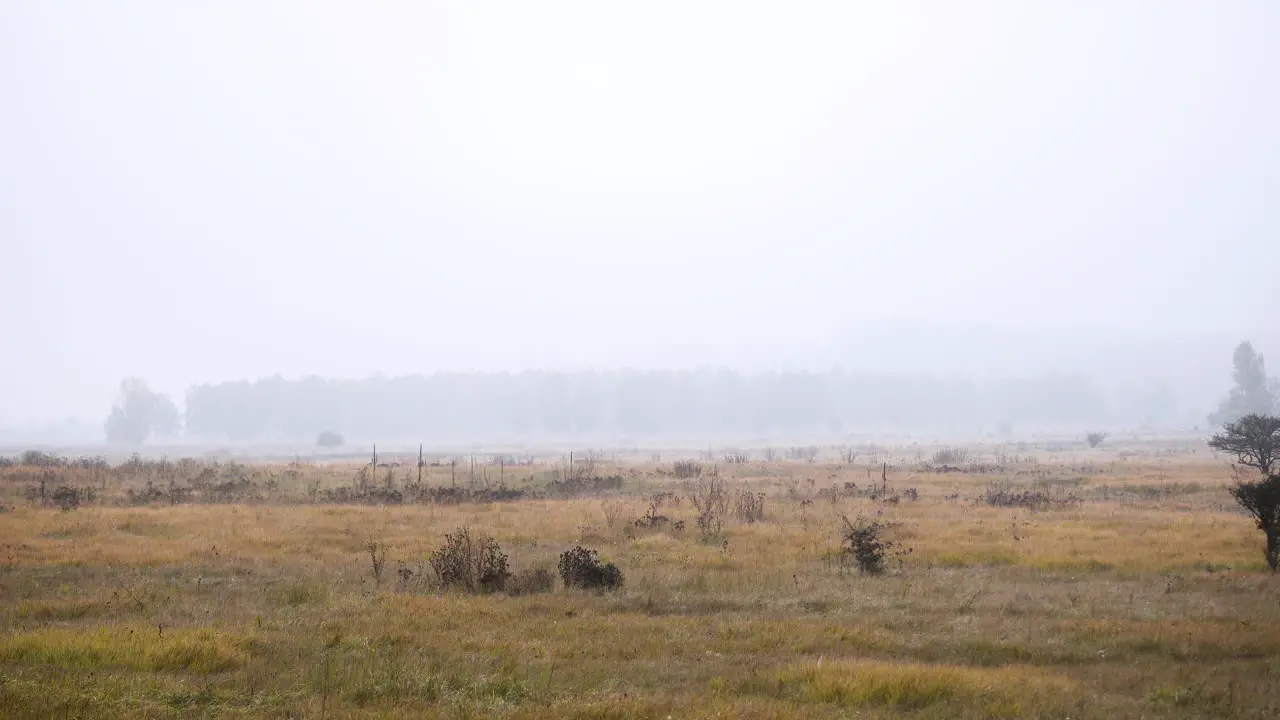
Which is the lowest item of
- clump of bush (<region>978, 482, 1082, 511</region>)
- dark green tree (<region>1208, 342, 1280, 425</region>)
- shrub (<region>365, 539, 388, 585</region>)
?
clump of bush (<region>978, 482, 1082, 511</region>)

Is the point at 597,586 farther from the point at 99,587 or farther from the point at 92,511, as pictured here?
the point at 92,511

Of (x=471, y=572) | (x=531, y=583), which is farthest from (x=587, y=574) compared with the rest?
(x=471, y=572)

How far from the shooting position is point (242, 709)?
9.38m

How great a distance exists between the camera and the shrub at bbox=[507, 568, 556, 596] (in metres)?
16.7

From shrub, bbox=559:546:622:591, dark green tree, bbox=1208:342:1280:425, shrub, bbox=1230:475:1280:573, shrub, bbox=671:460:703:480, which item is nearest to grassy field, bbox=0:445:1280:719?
shrub, bbox=559:546:622:591

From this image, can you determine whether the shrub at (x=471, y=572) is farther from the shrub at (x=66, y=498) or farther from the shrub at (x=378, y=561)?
the shrub at (x=66, y=498)

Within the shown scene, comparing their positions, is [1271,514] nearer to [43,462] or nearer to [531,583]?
[531,583]

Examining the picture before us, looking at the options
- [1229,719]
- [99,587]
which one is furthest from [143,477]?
[1229,719]

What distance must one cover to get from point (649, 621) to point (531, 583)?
152 inches

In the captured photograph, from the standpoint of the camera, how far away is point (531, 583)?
55.9ft

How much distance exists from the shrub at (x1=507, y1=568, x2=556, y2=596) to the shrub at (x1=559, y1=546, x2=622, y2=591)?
1.15 feet

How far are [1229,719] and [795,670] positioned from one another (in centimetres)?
456

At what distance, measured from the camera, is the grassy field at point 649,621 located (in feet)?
32.4

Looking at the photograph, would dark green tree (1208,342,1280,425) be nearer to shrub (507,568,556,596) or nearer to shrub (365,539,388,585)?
shrub (365,539,388,585)
